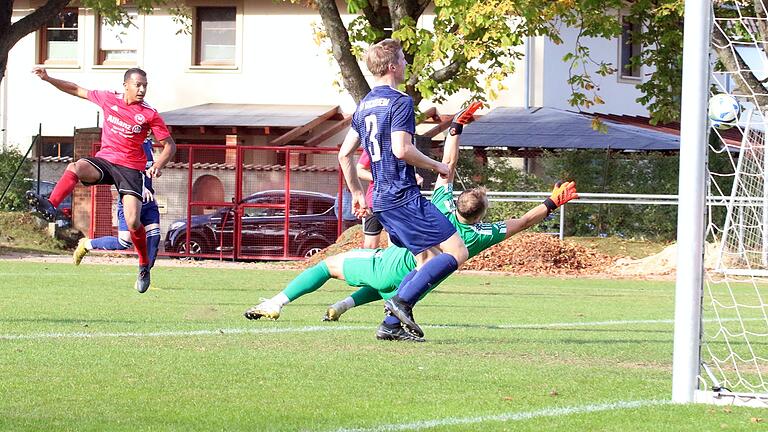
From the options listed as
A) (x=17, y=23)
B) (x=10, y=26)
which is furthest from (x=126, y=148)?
(x=17, y=23)

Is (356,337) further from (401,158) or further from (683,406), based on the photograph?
(683,406)

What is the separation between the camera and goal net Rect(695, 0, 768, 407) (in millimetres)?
7316

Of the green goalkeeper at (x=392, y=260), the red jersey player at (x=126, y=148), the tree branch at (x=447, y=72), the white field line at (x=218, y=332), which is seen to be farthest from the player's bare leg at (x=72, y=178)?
the tree branch at (x=447, y=72)

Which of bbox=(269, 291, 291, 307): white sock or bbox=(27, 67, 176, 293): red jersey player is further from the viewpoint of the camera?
bbox=(27, 67, 176, 293): red jersey player

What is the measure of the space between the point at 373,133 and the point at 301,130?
26187 millimetres

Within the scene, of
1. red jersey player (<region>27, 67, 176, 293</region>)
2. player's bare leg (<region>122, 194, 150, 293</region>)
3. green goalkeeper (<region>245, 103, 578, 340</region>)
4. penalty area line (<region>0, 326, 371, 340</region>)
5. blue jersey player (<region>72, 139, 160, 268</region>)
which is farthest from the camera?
blue jersey player (<region>72, 139, 160, 268</region>)

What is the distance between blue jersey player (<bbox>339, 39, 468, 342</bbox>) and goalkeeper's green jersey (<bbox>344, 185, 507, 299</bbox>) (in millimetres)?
209

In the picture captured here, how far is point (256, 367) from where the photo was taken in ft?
24.4

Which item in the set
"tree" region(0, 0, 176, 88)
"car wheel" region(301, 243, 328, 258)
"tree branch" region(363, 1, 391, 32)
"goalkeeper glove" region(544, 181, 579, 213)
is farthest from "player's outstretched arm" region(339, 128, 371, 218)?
"tree" region(0, 0, 176, 88)

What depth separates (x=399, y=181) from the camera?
9.41m

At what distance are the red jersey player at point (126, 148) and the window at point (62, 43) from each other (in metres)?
27.6

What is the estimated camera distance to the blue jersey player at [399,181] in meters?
9.23

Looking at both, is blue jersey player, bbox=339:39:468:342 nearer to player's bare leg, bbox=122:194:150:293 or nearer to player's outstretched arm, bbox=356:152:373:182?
player's outstretched arm, bbox=356:152:373:182

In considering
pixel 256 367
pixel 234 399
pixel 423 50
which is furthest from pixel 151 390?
pixel 423 50
